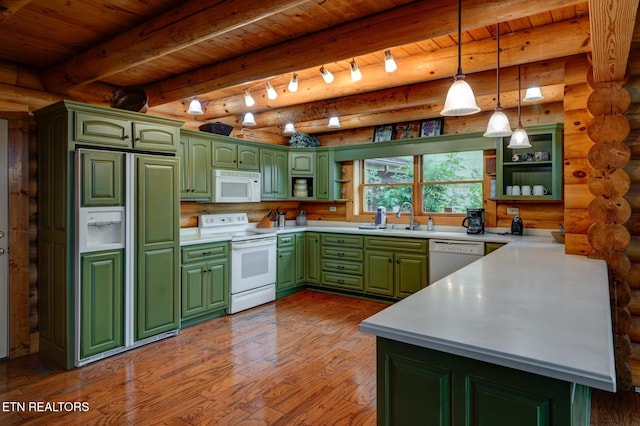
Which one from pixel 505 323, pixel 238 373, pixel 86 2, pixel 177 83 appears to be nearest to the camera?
pixel 505 323

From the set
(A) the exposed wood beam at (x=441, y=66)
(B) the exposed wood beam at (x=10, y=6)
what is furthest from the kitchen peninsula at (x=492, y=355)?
(B) the exposed wood beam at (x=10, y=6)

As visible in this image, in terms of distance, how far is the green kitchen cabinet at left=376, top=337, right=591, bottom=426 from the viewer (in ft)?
3.81

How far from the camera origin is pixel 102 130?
10.2 ft

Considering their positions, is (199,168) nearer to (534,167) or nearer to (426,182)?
(426,182)

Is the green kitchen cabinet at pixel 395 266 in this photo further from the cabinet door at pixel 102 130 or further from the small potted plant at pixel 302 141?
the cabinet door at pixel 102 130

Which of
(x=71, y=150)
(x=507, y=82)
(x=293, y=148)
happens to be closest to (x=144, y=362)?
(x=71, y=150)

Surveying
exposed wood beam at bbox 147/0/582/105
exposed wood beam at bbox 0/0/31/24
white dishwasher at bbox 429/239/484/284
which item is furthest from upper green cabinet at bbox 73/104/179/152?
white dishwasher at bbox 429/239/484/284

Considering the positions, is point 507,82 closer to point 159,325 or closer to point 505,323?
point 505,323

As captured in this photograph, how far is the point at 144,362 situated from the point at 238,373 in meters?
0.82

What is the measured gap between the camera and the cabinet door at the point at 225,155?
462 centimetres

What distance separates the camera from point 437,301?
1.74m

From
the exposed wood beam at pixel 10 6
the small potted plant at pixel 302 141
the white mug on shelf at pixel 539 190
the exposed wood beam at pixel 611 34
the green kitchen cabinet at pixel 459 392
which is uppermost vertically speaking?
the small potted plant at pixel 302 141

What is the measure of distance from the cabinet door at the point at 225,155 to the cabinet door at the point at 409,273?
2317 millimetres

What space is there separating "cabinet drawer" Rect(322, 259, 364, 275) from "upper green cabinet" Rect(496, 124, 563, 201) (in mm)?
1845
